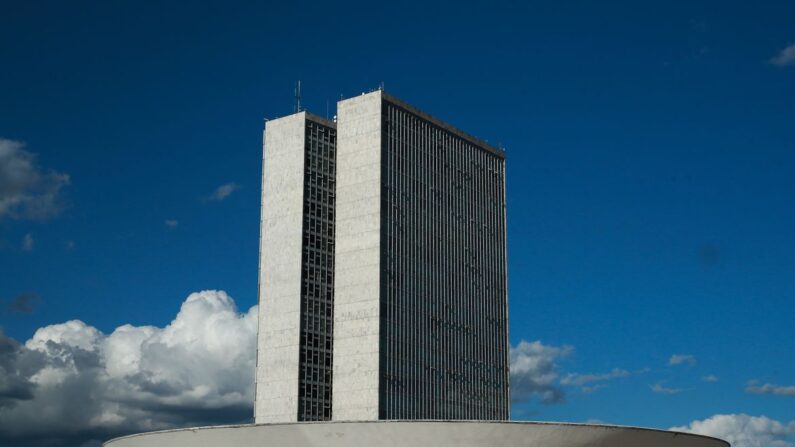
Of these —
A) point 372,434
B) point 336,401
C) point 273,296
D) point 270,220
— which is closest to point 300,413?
point 336,401

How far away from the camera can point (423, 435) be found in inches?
3728

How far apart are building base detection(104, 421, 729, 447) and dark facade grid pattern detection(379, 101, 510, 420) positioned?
30724 millimetres

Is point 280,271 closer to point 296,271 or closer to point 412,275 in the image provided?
point 296,271

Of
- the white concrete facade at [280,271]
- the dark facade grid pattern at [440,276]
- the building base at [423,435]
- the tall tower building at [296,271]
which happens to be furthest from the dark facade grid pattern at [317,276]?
the building base at [423,435]

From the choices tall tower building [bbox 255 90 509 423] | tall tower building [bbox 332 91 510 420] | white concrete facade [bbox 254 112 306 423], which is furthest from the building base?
tall tower building [bbox 332 91 510 420]

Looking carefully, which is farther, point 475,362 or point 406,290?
point 475,362

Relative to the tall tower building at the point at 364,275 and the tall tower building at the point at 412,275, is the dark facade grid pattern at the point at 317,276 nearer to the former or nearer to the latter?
the tall tower building at the point at 364,275

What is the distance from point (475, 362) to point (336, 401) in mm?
22622

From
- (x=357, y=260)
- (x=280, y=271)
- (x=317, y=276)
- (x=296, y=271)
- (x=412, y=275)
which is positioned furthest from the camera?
(x=412, y=275)

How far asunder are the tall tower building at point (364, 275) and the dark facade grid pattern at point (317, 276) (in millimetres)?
161

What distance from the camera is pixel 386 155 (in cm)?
13450

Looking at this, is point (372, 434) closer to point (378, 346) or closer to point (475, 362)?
point (378, 346)

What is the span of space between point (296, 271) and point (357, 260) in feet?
23.2

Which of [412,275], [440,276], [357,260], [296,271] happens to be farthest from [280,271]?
[440,276]
